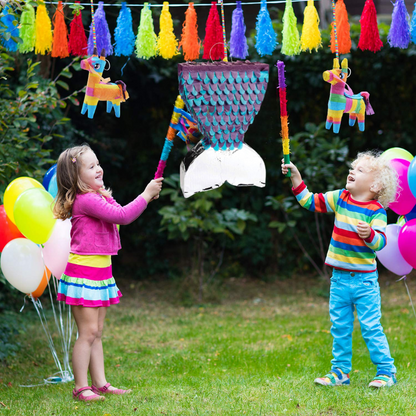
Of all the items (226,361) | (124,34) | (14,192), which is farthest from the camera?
(226,361)

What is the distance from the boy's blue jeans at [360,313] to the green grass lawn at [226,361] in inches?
6.5

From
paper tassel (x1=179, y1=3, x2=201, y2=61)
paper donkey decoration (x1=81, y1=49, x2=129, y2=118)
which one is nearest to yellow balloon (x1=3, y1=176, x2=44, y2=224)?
paper donkey decoration (x1=81, y1=49, x2=129, y2=118)

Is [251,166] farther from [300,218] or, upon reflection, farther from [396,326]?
[300,218]

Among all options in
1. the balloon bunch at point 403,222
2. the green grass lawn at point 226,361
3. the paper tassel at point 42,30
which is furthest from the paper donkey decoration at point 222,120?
the green grass lawn at point 226,361

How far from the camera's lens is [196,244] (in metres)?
5.53

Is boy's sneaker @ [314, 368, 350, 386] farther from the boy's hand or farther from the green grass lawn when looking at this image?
the boy's hand

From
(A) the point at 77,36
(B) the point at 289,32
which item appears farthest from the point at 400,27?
(A) the point at 77,36

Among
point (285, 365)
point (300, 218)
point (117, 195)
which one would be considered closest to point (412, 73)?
point (300, 218)

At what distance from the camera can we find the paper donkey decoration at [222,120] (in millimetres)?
2494

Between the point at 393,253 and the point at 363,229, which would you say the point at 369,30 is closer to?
the point at 363,229

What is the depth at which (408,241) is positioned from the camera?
2.74 metres

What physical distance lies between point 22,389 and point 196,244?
9.20ft

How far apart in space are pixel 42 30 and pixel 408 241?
7.00 ft

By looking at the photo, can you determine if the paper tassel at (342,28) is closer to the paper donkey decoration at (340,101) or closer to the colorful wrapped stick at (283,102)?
the paper donkey decoration at (340,101)
